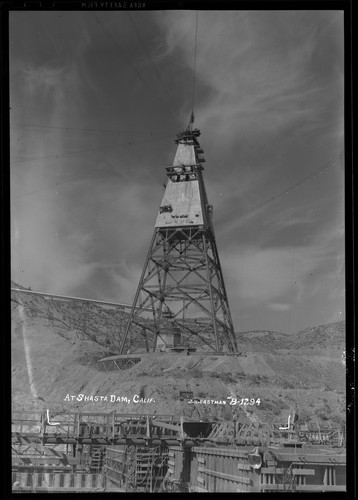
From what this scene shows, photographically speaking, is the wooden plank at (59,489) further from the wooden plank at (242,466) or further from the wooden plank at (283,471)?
the wooden plank at (283,471)

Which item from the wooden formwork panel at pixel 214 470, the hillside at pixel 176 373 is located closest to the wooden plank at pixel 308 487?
the wooden formwork panel at pixel 214 470

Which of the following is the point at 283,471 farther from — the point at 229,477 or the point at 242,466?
the point at 229,477

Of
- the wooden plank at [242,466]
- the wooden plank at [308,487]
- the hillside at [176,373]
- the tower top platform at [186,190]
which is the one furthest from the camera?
the tower top platform at [186,190]

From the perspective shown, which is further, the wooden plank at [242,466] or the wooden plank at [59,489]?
the wooden plank at [242,466]

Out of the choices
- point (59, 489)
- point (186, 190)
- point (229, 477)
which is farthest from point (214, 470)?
point (186, 190)
